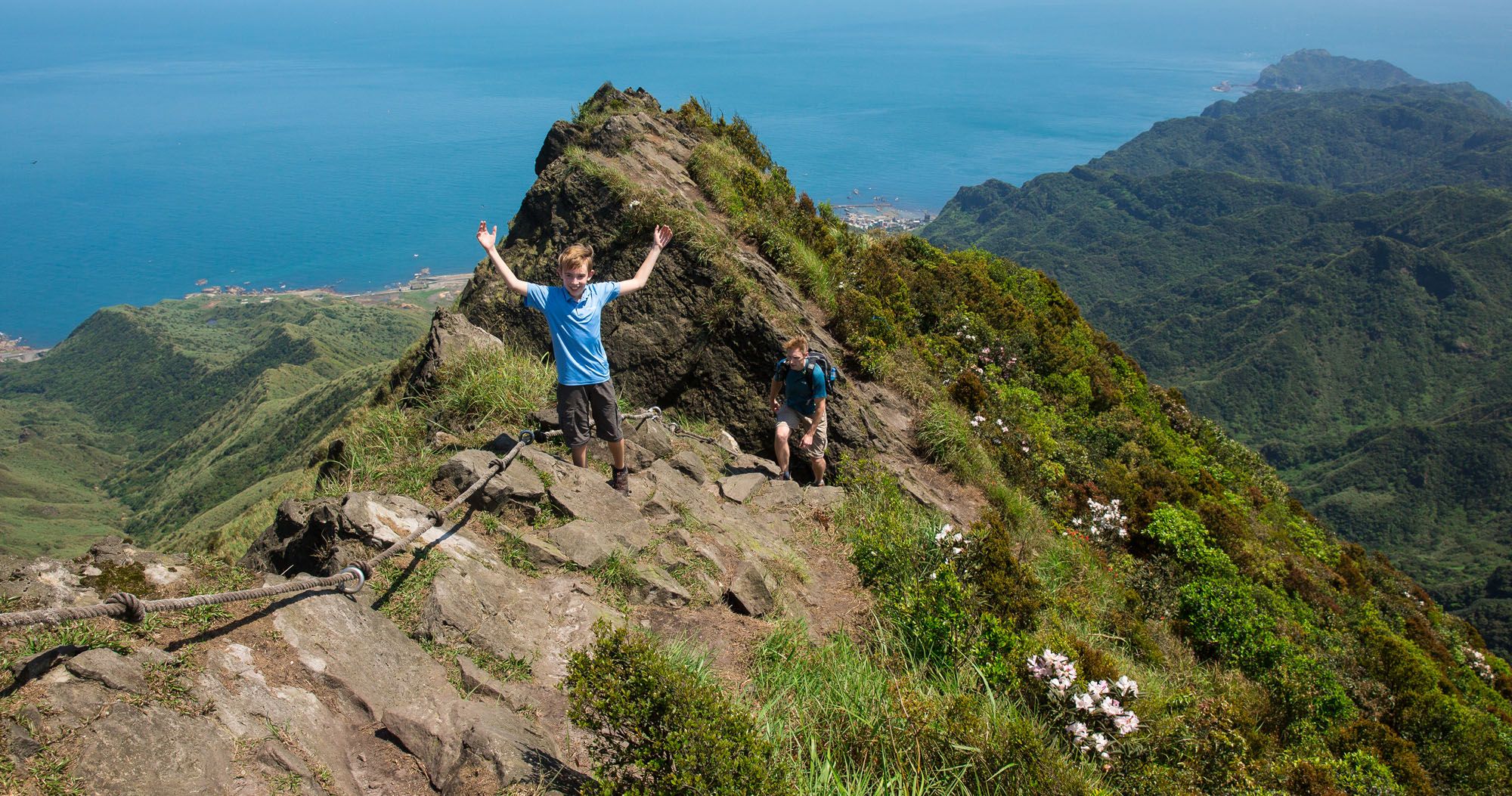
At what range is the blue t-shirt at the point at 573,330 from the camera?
678 centimetres

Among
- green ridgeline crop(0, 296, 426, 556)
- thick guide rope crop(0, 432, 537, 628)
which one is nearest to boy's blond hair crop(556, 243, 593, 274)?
thick guide rope crop(0, 432, 537, 628)

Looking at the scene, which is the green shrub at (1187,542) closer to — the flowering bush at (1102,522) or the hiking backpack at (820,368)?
the flowering bush at (1102,522)

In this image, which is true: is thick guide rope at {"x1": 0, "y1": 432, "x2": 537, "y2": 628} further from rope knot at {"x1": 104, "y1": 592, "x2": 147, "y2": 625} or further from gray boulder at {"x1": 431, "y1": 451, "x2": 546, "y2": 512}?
gray boulder at {"x1": 431, "y1": 451, "x2": 546, "y2": 512}

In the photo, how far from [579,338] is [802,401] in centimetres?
303

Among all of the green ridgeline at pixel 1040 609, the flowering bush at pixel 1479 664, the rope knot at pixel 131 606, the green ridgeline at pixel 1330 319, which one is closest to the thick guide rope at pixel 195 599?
the rope knot at pixel 131 606

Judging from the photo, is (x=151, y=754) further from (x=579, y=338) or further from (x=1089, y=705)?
(x=1089, y=705)

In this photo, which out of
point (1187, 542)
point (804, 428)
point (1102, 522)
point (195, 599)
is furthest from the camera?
point (1187, 542)

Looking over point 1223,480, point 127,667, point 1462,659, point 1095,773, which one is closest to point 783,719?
point 1095,773

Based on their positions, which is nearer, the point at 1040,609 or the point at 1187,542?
the point at 1040,609

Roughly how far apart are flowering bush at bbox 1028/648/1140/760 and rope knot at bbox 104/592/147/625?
5.35 m

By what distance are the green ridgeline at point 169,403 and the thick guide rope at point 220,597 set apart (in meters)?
68.1

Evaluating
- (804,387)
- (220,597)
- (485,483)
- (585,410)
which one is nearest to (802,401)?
(804,387)

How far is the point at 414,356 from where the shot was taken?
1213 centimetres

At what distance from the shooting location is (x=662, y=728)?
135 inches
